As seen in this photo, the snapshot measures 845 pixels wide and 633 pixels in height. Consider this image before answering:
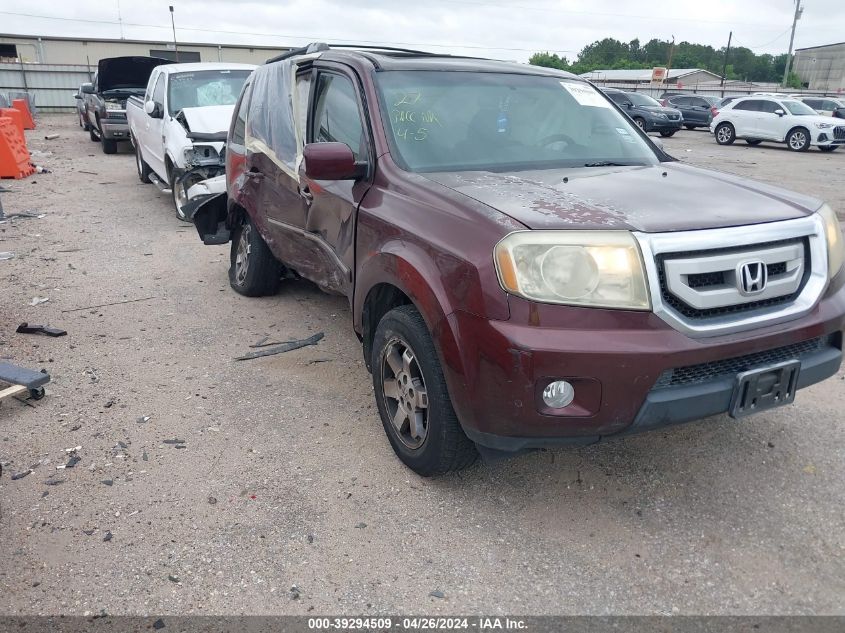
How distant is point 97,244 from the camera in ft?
25.1

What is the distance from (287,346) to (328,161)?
6.26 ft

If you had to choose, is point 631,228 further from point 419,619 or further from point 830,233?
point 419,619

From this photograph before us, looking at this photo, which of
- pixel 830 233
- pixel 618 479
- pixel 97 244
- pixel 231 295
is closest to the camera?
pixel 830 233

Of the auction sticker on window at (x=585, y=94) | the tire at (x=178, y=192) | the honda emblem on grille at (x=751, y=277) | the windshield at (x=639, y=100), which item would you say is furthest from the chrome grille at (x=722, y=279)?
the windshield at (x=639, y=100)

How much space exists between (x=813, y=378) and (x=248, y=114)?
14.1 ft

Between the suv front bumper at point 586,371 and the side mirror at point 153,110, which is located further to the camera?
the side mirror at point 153,110

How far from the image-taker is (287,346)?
475cm

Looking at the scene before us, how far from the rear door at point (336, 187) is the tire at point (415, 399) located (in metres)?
0.59

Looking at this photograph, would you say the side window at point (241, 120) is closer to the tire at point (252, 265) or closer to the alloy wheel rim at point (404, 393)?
the tire at point (252, 265)

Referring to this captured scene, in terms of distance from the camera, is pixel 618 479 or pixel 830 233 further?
pixel 618 479

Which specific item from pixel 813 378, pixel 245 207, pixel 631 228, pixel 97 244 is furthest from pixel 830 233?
pixel 97 244

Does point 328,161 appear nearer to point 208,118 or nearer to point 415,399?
point 415,399

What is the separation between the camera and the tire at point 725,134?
21.4m

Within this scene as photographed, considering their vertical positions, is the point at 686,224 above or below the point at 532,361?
above
